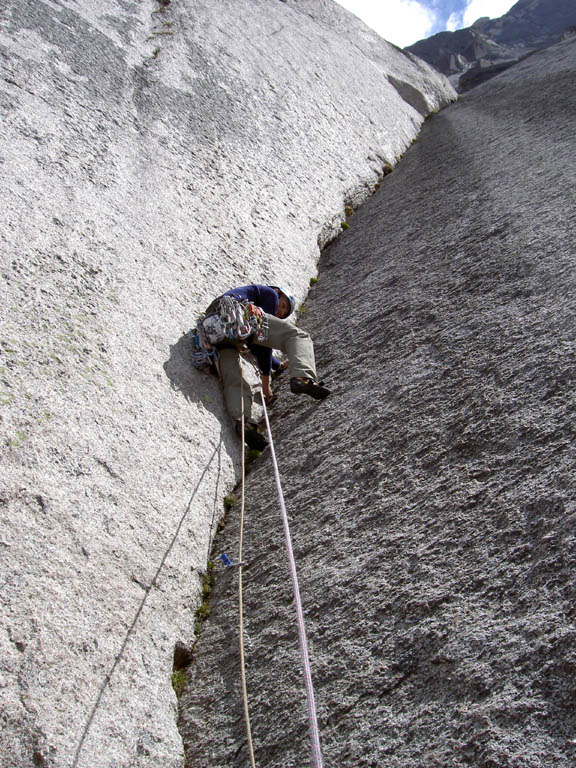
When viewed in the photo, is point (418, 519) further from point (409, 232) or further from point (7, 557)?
point (409, 232)

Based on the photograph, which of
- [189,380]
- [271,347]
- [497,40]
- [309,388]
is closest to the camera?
[189,380]

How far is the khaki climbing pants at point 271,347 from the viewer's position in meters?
6.31

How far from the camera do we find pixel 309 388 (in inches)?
246

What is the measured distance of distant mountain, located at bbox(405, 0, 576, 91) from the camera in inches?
1638

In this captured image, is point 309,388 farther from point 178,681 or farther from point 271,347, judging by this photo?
point 178,681

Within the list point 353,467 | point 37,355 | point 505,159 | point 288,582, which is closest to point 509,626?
point 288,582

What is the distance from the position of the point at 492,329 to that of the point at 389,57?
20.0m

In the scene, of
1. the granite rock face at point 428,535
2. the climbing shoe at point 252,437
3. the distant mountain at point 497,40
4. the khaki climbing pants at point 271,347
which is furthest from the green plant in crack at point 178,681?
the distant mountain at point 497,40

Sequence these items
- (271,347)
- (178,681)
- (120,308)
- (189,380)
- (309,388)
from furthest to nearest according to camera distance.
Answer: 1. (271,347)
2. (309,388)
3. (189,380)
4. (120,308)
5. (178,681)

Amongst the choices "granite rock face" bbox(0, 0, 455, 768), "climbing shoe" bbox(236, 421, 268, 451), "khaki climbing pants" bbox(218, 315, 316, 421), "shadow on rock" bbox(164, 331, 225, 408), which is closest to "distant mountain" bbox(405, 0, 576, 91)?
"granite rock face" bbox(0, 0, 455, 768)

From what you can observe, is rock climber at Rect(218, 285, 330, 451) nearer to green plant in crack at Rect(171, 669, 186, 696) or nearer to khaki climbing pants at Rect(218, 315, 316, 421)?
khaki climbing pants at Rect(218, 315, 316, 421)

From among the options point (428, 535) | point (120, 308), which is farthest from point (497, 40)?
point (428, 535)

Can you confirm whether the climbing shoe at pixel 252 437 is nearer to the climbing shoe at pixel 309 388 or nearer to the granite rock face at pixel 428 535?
Answer: the granite rock face at pixel 428 535

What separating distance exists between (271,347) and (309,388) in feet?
3.07
